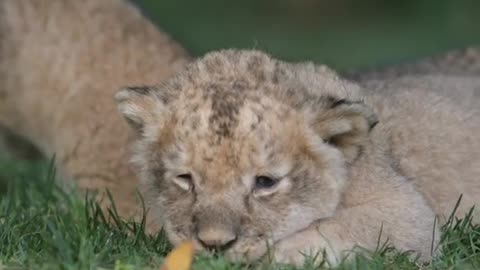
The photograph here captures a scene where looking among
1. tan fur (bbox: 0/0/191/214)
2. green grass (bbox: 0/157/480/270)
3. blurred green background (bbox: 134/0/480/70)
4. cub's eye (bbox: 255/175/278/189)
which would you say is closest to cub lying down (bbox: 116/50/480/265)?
cub's eye (bbox: 255/175/278/189)

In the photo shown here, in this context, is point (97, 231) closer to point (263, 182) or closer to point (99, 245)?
point (99, 245)

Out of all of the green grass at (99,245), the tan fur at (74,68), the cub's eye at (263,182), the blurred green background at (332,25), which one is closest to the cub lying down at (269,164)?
the cub's eye at (263,182)

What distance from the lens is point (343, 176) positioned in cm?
704

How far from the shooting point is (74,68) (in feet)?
33.0

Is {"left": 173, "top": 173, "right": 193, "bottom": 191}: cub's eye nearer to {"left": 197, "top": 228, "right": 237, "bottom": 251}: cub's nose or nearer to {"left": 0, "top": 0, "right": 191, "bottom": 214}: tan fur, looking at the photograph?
{"left": 197, "top": 228, "right": 237, "bottom": 251}: cub's nose

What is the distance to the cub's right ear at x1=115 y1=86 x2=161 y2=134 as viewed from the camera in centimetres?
719

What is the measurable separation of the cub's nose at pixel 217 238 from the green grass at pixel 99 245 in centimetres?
6

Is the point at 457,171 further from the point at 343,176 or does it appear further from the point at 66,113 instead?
the point at 66,113

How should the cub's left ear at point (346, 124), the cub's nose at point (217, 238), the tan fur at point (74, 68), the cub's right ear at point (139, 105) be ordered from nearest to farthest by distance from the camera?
the cub's nose at point (217, 238) → the cub's left ear at point (346, 124) → the cub's right ear at point (139, 105) → the tan fur at point (74, 68)

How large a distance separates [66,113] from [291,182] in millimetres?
3457

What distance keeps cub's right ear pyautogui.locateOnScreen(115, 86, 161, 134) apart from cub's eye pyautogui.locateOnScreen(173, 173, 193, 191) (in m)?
0.41

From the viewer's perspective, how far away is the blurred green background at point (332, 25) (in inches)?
663

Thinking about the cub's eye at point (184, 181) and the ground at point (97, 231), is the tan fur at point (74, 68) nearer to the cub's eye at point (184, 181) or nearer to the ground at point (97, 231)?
the ground at point (97, 231)

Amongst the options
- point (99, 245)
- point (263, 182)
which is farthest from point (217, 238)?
point (99, 245)
